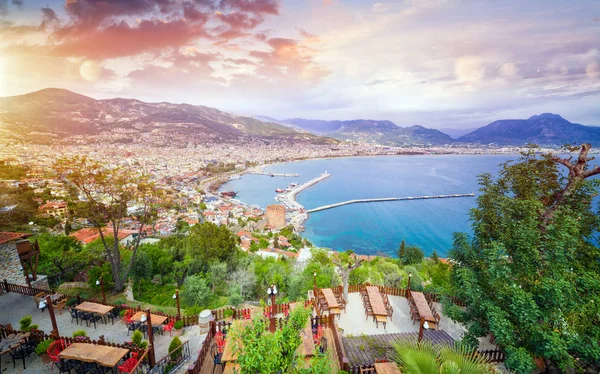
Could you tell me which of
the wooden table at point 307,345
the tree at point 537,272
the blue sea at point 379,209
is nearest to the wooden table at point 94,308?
the wooden table at point 307,345

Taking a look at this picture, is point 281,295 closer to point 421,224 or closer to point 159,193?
point 159,193

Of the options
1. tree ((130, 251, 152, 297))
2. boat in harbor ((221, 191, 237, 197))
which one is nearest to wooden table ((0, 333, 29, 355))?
tree ((130, 251, 152, 297))

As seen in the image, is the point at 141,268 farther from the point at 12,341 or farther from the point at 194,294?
the point at 12,341

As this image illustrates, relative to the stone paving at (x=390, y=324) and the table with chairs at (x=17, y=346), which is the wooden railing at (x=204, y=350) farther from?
the table with chairs at (x=17, y=346)

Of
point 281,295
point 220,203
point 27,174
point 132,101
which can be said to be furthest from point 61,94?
point 281,295

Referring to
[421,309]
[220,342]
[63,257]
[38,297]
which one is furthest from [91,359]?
[63,257]

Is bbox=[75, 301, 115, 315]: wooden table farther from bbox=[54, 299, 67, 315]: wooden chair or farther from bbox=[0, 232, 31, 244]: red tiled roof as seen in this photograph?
bbox=[0, 232, 31, 244]: red tiled roof
